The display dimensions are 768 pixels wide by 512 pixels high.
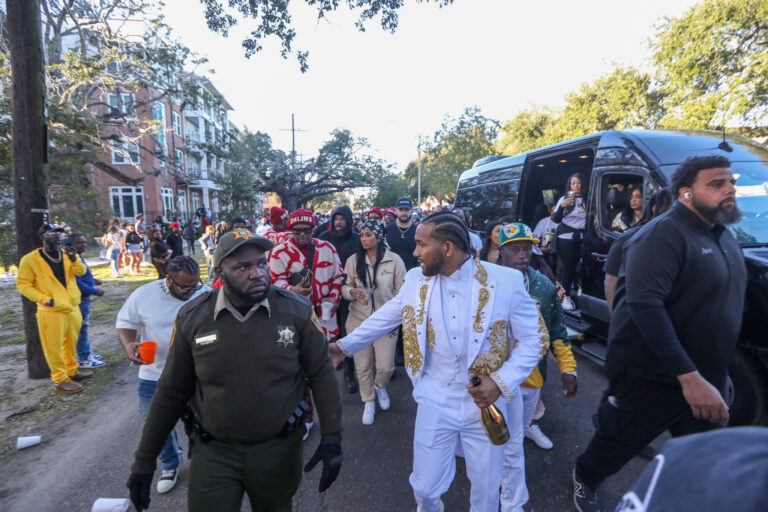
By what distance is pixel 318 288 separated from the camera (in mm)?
4199

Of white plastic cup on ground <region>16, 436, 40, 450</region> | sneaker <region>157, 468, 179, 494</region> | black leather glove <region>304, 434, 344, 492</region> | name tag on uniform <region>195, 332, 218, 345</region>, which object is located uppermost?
name tag on uniform <region>195, 332, 218, 345</region>

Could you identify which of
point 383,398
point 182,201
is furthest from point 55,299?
point 182,201

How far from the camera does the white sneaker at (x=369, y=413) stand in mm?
3834

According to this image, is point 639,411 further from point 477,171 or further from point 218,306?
point 477,171

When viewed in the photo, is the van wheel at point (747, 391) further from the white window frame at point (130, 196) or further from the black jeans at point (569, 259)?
the white window frame at point (130, 196)

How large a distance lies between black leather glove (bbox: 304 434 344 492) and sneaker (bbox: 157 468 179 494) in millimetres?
1744

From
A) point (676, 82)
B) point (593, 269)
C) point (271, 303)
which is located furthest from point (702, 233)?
point (676, 82)

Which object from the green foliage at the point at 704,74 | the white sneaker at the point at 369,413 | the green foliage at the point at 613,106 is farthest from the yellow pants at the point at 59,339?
the green foliage at the point at 613,106

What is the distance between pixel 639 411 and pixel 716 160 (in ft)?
4.81

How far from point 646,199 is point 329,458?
4.16 meters

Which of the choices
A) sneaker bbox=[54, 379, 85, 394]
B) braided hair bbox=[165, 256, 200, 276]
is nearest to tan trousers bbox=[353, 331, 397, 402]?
braided hair bbox=[165, 256, 200, 276]

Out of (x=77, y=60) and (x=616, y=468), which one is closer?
(x=616, y=468)

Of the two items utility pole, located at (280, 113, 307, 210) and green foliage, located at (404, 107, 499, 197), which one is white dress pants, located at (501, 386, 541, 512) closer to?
green foliage, located at (404, 107, 499, 197)

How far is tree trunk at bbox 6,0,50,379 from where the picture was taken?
4.61 m
